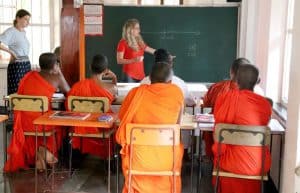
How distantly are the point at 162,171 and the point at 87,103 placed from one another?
1120 millimetres

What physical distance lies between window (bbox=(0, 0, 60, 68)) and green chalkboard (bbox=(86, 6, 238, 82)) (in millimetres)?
1284

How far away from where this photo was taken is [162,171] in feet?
11.4

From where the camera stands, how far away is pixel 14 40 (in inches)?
258

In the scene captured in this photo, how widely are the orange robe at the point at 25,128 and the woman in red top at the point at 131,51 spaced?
1568 millimetres

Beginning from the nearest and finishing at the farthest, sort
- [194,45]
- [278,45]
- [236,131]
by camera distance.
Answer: [236,131] < [278,45] < [194,45]

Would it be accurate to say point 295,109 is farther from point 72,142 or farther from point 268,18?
point 72,142

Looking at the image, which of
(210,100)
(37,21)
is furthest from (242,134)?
(37,21)

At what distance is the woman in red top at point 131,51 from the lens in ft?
19.1

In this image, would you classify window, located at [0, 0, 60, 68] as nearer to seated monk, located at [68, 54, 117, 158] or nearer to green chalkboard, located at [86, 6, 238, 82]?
green chalkboard, located at [86, 6, 238, 82]

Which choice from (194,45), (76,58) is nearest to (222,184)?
(76,58)

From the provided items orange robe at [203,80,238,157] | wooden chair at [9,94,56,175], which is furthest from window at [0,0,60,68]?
orange robe at [203,80,238,157]

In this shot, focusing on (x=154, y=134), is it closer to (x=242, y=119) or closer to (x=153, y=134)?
(x=153, y=134)

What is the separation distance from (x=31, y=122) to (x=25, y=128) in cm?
9

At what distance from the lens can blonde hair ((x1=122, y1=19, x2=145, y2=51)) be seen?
19.0 ft
